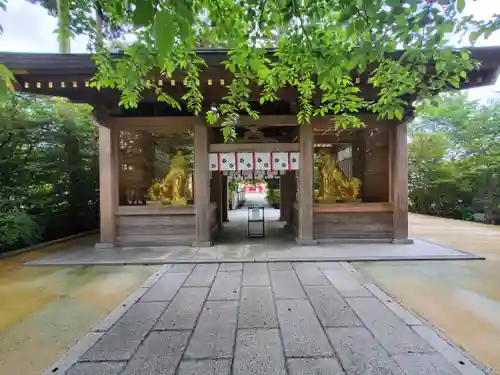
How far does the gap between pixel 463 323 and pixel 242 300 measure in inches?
78.1

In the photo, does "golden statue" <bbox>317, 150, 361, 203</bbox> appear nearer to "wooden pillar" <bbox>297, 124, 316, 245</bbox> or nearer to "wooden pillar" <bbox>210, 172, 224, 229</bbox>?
"wooden pillar" <bbox>297, 124, 316, 245</bbox>

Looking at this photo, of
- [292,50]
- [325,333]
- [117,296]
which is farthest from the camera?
[117,296]

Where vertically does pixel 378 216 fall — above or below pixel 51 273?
above

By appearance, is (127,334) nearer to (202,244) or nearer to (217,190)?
(202,244)

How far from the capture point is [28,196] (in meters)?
6.26

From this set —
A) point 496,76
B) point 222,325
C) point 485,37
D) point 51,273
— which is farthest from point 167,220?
point 496,76

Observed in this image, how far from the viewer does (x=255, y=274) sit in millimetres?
4133

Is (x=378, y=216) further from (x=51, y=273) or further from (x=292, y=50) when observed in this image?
(x=51, y=273)

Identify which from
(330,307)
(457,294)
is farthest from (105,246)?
(457,294)

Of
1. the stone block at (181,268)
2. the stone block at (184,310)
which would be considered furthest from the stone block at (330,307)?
the stone block at (181,268)

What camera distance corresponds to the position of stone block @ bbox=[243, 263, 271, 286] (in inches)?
149

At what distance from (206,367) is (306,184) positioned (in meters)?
4.49

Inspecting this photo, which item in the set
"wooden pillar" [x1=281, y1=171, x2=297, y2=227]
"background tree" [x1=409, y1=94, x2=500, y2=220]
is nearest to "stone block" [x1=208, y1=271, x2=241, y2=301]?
"wooden pillar" [x1=281, y1=171, x2=297, y2=227]

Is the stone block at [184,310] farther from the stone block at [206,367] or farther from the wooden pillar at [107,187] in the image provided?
the wooden pillar at [107,187]
